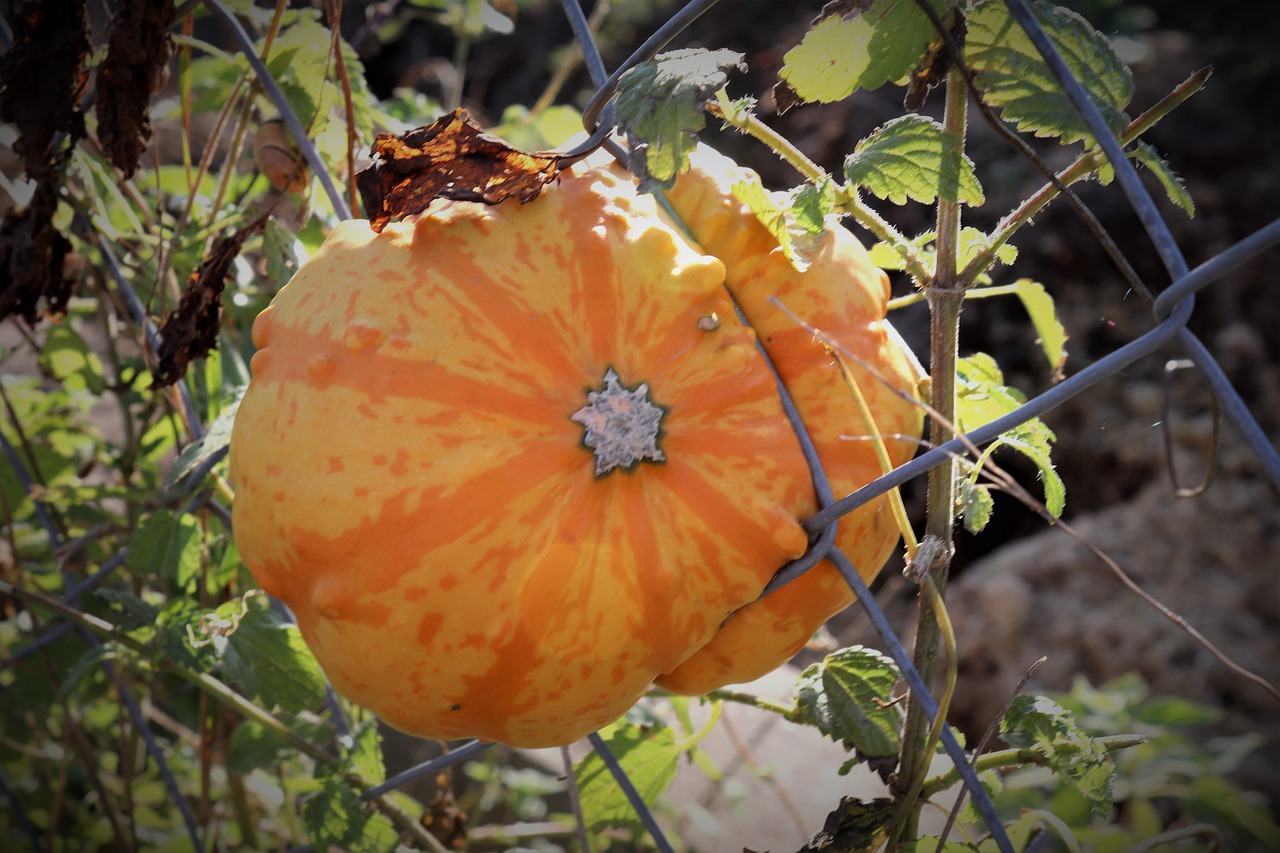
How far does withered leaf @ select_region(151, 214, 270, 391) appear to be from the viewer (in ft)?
3.64

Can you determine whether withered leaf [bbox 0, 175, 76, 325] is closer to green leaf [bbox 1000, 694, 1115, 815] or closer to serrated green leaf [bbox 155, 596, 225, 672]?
serrated green leaf [bbox 155, 596, 225, 672]

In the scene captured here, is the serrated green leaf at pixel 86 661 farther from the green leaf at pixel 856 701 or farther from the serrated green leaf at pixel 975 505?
the serrated green leaf at pixel 975 505

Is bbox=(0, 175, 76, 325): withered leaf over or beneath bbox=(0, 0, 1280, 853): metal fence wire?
over

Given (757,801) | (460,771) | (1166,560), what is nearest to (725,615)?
(757,801)

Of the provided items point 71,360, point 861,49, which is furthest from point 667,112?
point 71,360

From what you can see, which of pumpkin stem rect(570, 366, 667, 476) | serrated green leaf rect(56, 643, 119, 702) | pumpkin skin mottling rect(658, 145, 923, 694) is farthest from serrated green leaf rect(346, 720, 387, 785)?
pumpkin stem rect(570, 366, 667, 476)

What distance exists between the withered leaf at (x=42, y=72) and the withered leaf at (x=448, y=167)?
0.48 m

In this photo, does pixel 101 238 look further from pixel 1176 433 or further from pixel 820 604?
pixel 1176 433

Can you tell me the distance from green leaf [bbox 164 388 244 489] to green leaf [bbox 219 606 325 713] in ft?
0.66

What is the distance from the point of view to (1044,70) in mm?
759

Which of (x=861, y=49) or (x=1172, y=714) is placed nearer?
(x=861, y=49)

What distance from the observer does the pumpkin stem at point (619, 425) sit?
836 millimetres

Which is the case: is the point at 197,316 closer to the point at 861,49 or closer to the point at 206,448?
the point at 206,448

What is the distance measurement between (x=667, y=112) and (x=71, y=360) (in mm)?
1476
